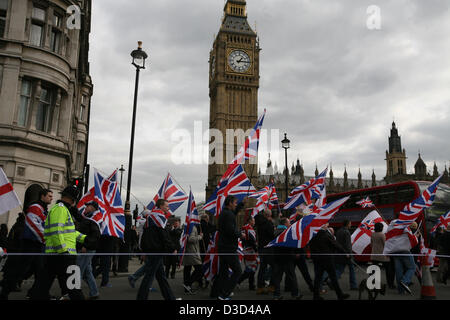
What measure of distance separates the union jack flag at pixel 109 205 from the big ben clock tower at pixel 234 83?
77.7 metres

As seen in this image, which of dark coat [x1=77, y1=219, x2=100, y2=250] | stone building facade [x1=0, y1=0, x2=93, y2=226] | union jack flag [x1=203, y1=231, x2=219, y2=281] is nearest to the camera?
dark coat [x1=77, y1=219, x2=100, y2=250]

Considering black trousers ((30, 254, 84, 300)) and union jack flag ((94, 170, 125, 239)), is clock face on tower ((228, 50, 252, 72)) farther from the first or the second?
black trousers ((30, 254, 84, 300))

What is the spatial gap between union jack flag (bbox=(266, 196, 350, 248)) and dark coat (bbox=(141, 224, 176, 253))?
2562 mm

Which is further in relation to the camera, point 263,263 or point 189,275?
point 189,275

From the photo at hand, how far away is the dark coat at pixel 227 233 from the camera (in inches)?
315

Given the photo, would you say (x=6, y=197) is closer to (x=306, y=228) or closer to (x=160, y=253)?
(x=160, y=253)

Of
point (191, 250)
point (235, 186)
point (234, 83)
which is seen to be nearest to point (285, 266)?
point (235, 186)

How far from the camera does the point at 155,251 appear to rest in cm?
722

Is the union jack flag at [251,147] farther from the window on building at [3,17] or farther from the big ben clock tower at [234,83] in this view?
the big ben clock tower at [234,83]

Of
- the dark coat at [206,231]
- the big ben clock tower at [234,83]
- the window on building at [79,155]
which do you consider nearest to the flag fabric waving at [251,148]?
the dark coat at [206,231]

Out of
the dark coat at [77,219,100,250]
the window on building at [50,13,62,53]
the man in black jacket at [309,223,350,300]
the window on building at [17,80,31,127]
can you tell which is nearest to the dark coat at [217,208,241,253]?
the man in black jacket at [309,223,350,300]

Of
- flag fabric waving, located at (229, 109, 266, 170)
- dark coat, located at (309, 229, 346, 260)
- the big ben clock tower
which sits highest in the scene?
the big ben clock tower

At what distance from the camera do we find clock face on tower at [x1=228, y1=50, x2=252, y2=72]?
89.5 metres

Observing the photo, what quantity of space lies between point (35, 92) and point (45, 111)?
1.48 meters
